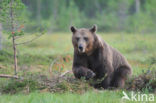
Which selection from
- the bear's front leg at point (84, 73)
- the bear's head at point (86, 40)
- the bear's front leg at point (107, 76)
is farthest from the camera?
the bear's front leg at point (107, 76)

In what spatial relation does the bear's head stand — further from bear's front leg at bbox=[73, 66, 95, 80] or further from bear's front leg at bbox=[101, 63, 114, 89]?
bear's front leg at bbox=[101, 63, 114, 89]

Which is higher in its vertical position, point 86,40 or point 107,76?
point 86,40

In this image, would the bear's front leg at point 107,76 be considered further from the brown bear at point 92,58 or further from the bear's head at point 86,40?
the bear's head at point 86,40

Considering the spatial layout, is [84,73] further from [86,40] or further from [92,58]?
[86,40]

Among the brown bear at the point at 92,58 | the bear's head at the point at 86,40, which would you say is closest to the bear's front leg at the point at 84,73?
the brown bear at the point at 92,58

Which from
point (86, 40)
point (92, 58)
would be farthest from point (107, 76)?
point (86, 40)

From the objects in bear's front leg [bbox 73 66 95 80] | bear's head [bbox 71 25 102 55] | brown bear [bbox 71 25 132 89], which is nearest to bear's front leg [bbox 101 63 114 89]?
brown bear [bbox 71 25 132 89]

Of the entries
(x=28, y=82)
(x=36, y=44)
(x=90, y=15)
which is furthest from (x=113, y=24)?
(x=28, y=82)

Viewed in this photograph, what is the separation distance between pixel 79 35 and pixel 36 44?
16124 mm

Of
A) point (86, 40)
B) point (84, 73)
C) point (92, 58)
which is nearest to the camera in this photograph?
point (84, 73)

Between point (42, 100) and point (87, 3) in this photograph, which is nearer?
point (42, 100)

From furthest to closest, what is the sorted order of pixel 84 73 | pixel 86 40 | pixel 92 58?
1. pixel 92 58
2. pixel 86 40
3. pixel 84 73

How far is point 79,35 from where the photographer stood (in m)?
7.51

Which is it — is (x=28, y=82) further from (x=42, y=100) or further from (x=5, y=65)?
(x=5, y=65)
